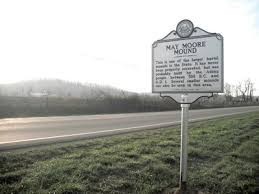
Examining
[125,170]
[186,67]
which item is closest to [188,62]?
[186,67]

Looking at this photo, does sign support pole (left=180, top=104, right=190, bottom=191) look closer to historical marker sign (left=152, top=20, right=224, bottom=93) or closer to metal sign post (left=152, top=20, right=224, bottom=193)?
metal sign post (left=152, top=20, right=224, bottom=193)

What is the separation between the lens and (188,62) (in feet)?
16.0

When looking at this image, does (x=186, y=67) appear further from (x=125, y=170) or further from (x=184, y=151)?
(x=125, y=170)

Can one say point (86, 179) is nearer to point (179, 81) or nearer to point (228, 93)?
point (179, 81)

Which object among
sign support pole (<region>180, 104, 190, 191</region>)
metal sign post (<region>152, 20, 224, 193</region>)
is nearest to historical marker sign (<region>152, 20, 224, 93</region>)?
metal sign post (<region>152, 20, 224, 193</region>)

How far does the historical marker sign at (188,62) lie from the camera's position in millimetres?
4656

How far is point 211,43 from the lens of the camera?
4684 mm

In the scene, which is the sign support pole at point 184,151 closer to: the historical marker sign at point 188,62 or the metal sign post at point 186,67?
the metal sign post at point 186,67

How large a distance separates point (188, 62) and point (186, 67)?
10 cm

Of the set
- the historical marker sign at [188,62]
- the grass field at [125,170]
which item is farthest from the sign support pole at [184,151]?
the historical marker sign at [188,62]

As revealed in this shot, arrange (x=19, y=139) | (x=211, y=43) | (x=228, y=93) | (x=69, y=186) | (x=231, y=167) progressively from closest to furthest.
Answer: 1. (x=69, y=186)
2. (x=211, y=43)
3. (x=231, y=167)
4. (x=19, y=139)
5. (x=228, y=93)

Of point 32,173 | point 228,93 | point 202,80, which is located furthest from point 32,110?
point 228,93

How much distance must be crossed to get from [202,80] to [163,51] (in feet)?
3.05

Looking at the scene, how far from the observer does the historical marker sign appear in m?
4.66
